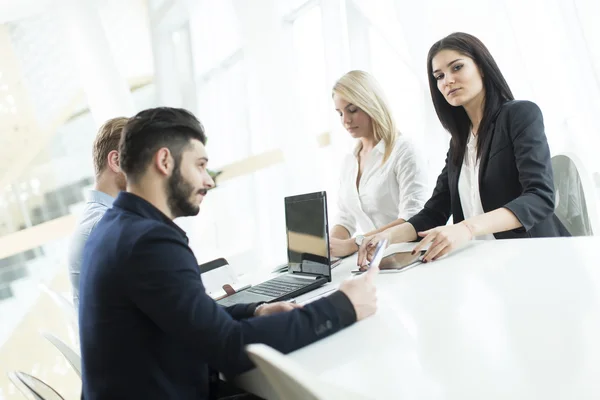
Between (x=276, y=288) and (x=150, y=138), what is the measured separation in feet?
2.15

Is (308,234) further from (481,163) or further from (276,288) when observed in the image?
(481,163)

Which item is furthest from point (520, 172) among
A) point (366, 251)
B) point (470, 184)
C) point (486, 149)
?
point (366, 251)

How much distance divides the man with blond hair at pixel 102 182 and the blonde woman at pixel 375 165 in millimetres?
1073

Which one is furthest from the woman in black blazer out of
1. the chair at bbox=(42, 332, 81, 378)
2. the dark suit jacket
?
the chair at bbox=(42, 332, 81, 378)

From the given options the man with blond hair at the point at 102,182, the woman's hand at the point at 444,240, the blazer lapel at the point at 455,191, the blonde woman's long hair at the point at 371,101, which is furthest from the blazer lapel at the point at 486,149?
the man with blond hair at the point at 102,182

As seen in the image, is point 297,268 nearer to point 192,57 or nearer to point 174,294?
point 174,294

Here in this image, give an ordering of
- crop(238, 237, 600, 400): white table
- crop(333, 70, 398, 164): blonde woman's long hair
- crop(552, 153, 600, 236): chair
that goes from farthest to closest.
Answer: crop(333, 70, 398, 164): blonde woman's long hair
crop(552, 153, 600, 236): chair
crop(238, 237, 600, 400): white table

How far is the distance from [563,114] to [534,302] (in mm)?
1884

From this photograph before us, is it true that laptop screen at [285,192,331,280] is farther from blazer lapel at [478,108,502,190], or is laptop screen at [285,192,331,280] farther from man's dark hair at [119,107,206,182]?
blazer lapel at [478,108,502,190]

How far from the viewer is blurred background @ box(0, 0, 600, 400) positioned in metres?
2.57

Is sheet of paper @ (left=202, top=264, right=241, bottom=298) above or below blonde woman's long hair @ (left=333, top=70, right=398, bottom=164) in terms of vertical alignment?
below

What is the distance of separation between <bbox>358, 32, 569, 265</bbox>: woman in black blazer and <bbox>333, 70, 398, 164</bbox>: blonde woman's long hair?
48 centimetres

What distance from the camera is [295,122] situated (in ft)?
13.2

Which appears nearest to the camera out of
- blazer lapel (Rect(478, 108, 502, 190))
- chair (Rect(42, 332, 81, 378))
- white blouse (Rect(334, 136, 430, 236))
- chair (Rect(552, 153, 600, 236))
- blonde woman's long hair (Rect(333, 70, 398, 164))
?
chair (Rect(42, 332, 81, 378))
